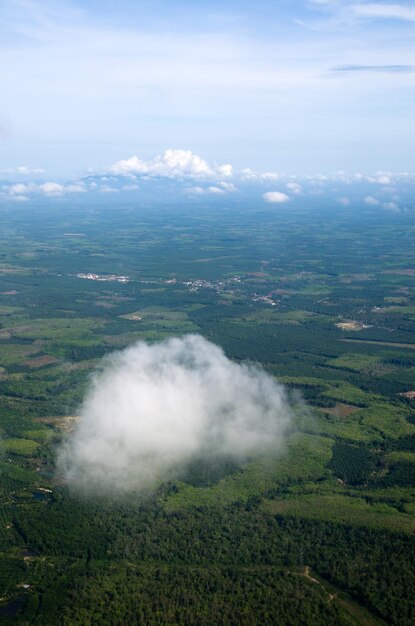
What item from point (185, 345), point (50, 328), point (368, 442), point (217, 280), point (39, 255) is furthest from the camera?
point (39, 255)

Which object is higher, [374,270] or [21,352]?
[374,270]

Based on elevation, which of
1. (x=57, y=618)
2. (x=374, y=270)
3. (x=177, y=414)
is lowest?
(x=57, y=618)

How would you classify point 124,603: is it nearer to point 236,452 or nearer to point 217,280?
point 236,452

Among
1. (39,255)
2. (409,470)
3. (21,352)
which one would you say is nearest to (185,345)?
(21,352)

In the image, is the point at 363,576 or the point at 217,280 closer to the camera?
the point at 363,576

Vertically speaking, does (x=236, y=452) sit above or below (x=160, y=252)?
below

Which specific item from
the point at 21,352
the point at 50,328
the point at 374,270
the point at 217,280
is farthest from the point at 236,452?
the point at 374,270

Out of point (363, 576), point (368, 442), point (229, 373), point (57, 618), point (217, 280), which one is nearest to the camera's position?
point (57, 618)

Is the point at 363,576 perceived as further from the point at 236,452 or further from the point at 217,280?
the point at 217,280

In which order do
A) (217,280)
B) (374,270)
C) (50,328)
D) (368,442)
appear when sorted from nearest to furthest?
(368,442) < (50,328) < (217,280) < (374,270)
